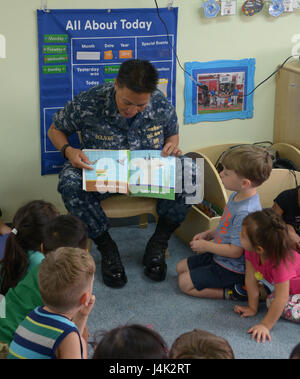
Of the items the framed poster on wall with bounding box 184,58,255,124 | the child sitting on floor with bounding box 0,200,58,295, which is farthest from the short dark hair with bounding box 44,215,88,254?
the framed poster on wall with bounding box 184,58,255,124

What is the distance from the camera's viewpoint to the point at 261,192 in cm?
276

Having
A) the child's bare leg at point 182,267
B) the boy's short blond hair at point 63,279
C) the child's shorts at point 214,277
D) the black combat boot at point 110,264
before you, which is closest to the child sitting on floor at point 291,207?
the child's shorts at point 214,277

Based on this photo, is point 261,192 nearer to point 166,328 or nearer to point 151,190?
point 151,190

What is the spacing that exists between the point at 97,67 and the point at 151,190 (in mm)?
824

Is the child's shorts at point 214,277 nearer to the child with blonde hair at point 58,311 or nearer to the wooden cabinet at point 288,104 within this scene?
the child with blonde hair at point 58,311

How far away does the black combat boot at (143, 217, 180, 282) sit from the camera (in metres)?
2.40

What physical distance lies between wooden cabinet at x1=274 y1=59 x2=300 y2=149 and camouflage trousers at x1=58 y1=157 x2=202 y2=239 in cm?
82

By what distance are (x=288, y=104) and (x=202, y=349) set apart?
2.26m

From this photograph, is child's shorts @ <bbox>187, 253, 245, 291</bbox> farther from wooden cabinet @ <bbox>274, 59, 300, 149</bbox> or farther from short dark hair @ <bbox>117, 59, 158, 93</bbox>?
wooden cabinet @ <bbox>274, 59, 300, 149</bbox>

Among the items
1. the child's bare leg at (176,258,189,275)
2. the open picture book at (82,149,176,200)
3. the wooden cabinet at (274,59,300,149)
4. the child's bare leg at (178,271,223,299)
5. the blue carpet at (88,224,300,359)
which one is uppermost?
the wooden cabinet at (274,59,300,149)
